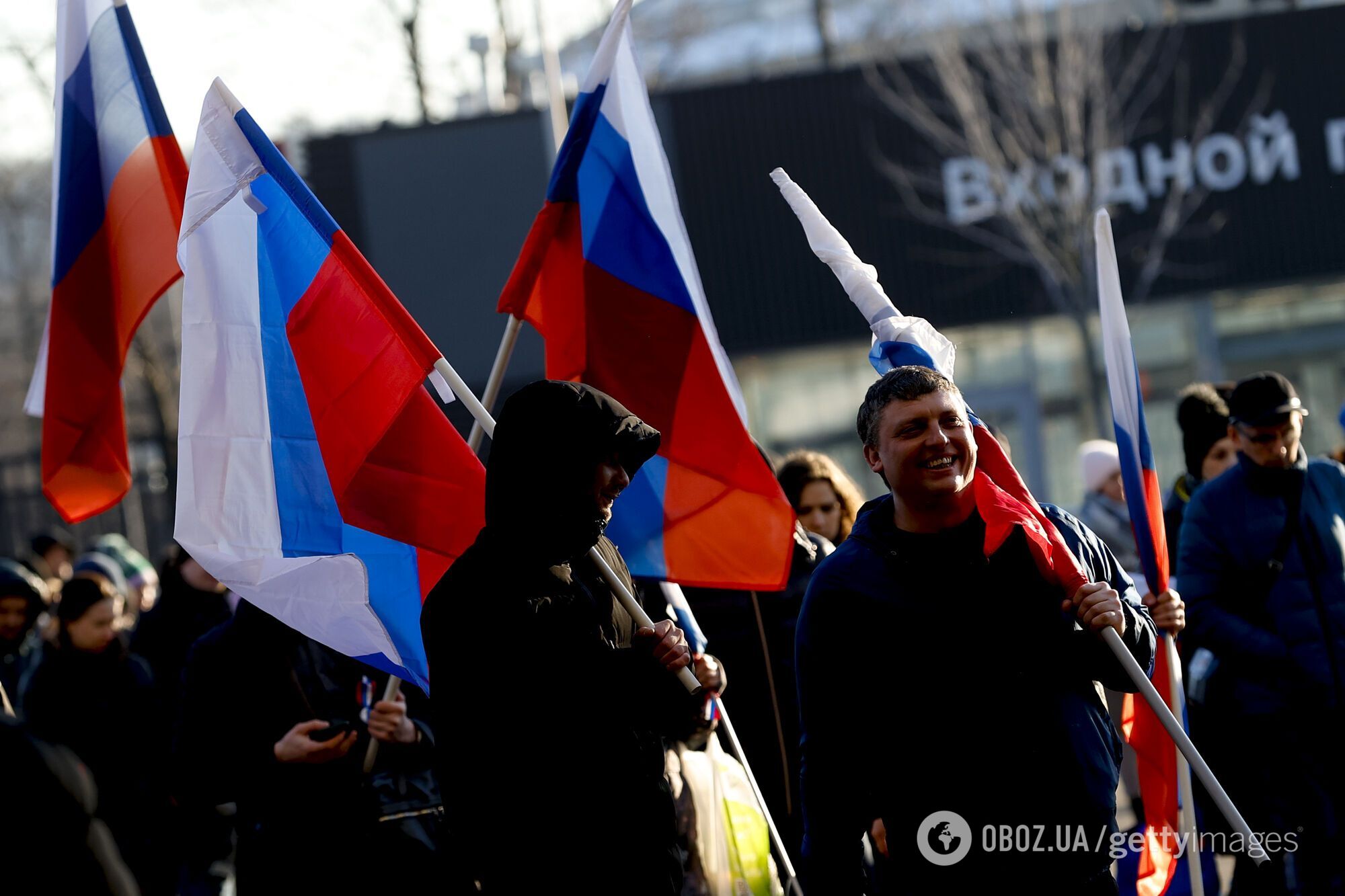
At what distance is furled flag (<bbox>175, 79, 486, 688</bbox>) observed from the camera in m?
4.43

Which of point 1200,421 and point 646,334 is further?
point 1200,421

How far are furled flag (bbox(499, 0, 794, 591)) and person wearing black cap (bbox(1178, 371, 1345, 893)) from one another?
6.54 ft

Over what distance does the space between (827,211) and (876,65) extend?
6.84 ft

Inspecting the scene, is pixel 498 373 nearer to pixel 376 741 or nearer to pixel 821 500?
pixel 376 741

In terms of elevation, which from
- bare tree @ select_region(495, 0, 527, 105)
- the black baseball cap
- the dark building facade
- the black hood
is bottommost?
the black hood

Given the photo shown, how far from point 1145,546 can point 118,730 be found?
4.71 meters

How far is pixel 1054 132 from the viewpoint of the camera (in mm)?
19109

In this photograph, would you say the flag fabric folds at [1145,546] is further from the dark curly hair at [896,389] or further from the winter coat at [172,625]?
the winter coat at [172,625]

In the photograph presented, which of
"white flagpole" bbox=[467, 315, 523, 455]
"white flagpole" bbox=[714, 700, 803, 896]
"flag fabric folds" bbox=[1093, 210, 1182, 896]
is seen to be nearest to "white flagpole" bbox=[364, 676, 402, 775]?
"white flagpole" bbox=[467, 315, 523, 455]

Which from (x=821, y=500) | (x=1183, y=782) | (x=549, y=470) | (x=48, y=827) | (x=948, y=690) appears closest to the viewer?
(x=48, y=827)

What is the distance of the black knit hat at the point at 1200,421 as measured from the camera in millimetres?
7121

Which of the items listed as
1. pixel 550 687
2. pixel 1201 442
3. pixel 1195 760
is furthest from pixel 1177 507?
pixel 550 687

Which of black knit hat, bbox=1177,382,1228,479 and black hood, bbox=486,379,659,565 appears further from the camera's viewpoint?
black knit hat, bbox=1177,382,1228,479

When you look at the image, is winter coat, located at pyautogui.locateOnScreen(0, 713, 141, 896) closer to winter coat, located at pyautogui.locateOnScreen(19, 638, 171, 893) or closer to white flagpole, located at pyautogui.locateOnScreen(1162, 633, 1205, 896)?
white flagpole, located at pyautogui.locateOnScreen(1162, 633, 1205, 896)
